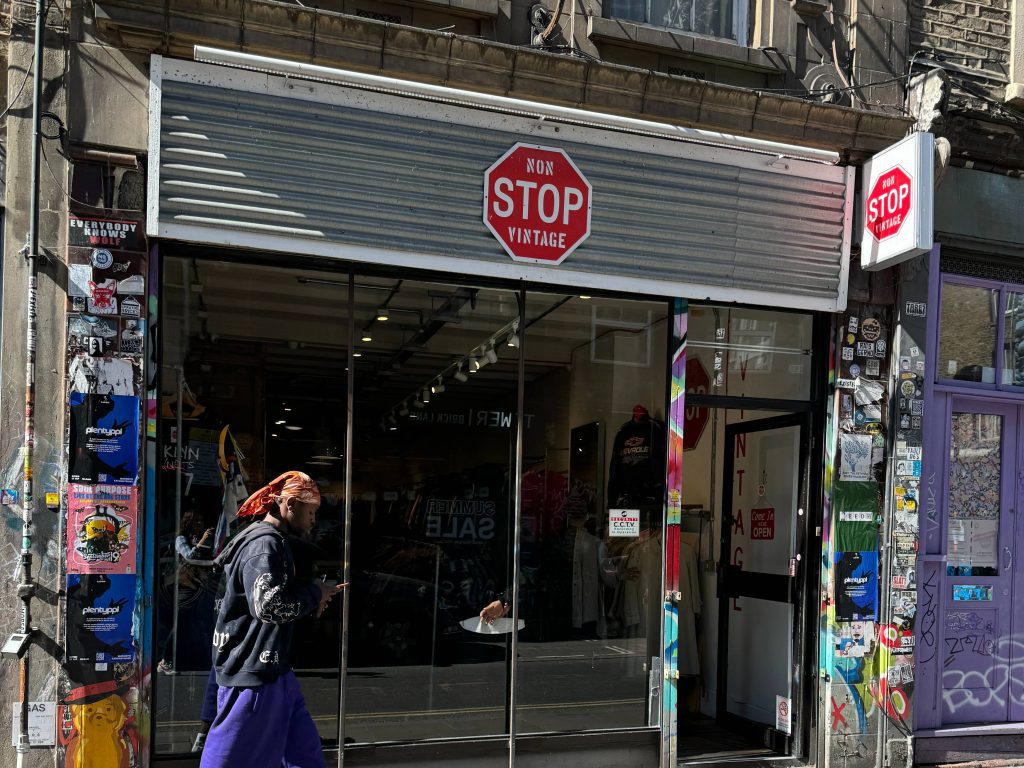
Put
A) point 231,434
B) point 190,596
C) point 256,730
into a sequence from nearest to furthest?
point 256,730
point 190,596
point 231,434

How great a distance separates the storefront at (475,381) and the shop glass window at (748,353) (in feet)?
0.06

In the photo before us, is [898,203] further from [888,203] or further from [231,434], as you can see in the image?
[231,434]

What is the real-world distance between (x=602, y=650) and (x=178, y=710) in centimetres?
305

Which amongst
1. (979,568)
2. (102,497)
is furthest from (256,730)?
(979,568)

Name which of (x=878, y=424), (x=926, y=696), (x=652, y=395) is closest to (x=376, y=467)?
(x=652, y=395)

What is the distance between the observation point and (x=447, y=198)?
21.9 ft

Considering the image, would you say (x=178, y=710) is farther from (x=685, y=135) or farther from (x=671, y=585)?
(x=685, y=135)

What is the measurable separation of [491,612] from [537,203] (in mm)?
2957

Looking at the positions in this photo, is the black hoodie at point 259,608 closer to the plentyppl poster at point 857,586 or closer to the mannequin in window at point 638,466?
the mannequin in window at point 638,466

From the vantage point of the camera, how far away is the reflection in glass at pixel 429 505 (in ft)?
22.5

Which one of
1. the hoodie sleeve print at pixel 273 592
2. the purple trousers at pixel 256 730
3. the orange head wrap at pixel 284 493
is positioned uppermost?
the orange head wrap at pixel 284 493

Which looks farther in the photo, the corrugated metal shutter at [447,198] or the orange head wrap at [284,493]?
the corrugated metal shutter at [447,198]

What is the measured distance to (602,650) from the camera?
7.45 metres

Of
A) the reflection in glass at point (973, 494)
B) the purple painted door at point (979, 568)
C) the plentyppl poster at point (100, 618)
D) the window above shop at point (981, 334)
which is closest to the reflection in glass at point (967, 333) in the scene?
the window above shop at point (981, 334)
